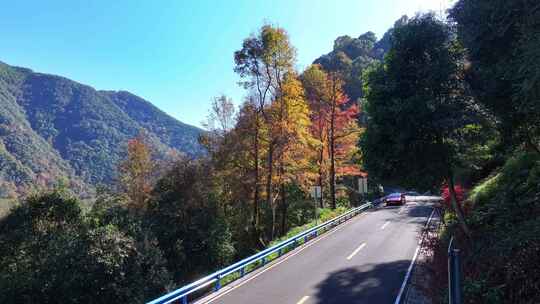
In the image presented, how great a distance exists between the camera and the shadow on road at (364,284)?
10000 mm

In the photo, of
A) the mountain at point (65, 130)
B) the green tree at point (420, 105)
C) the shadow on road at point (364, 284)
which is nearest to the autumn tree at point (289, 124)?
the green tree at point (420, 105)

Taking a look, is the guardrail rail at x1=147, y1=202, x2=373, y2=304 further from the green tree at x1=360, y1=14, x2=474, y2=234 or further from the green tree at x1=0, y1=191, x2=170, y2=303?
the green tree at x1=360, y1=14, x2=474, y2=234

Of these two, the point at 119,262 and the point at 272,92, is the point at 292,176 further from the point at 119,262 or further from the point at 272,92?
the point at 119,262

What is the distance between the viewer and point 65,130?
524ft

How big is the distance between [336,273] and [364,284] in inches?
59.5

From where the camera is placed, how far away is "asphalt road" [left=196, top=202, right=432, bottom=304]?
10352 mm

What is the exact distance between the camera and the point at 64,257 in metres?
13.1

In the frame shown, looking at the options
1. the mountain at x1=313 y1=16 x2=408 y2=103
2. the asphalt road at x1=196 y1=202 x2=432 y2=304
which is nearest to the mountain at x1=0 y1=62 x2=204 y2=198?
the mountain at x1=313 y1=16 x2=408 y2=103

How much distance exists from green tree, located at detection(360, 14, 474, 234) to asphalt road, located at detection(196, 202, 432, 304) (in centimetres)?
363

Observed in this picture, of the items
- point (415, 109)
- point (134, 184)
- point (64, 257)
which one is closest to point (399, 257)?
point (415, 109)

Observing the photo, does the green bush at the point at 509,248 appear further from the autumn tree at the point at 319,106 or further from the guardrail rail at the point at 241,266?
the autumn tree at the point at 319,106

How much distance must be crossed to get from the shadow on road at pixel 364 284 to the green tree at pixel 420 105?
316 centimetres

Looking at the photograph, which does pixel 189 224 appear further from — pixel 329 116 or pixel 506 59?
pixel 506 59

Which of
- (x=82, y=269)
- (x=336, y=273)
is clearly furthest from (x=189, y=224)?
(x=336, y=273)
